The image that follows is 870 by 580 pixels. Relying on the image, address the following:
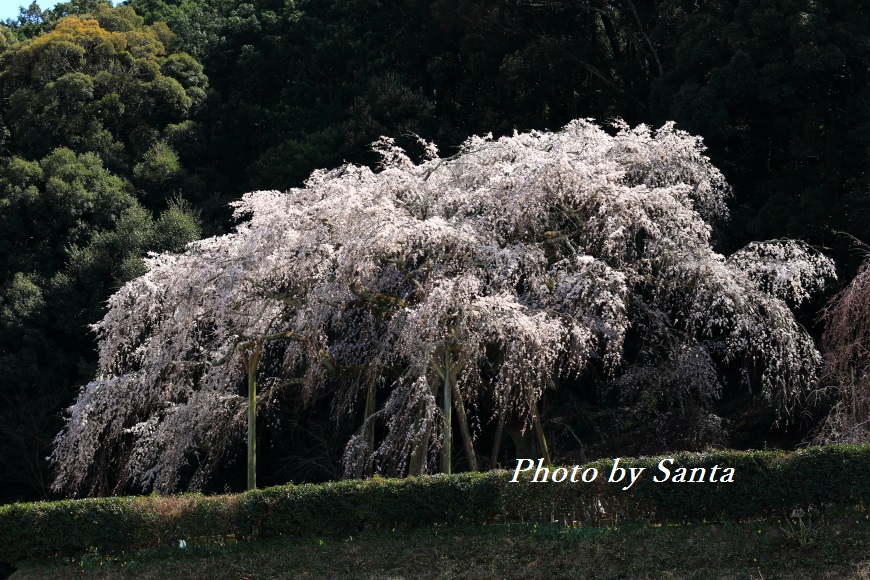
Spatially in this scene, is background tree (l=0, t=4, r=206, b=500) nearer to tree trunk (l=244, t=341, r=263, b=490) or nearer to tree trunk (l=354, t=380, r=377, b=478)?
tree trunk (l=244, t=341, r=263, b=490)

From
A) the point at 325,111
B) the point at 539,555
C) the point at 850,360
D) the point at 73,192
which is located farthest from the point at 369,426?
the point at 325,111

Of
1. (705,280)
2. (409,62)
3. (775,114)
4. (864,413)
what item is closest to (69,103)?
(409,62)

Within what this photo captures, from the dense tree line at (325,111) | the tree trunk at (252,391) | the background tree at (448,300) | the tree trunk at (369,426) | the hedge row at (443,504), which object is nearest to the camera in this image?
the hedge row at (443,504)

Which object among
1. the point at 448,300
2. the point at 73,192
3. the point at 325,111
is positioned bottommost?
the point at 448,300

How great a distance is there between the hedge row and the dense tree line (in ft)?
15.5

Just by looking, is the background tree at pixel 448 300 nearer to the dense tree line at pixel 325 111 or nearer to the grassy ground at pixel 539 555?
the grassy ground at pixel 539 555

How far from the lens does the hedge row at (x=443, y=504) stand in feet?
30.7

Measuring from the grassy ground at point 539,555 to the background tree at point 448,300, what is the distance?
1.59 meters

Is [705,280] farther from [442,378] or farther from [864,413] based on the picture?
[442,378]

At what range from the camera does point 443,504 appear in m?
10.4

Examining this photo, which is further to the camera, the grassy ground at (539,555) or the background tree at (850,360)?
the background tree at (850,360)

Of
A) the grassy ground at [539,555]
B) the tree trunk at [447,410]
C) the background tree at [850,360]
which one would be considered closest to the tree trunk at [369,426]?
the tree trunk at [447,410]

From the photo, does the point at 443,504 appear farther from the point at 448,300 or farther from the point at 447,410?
the point at 448,300

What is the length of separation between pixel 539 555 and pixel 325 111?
18.1 metres
